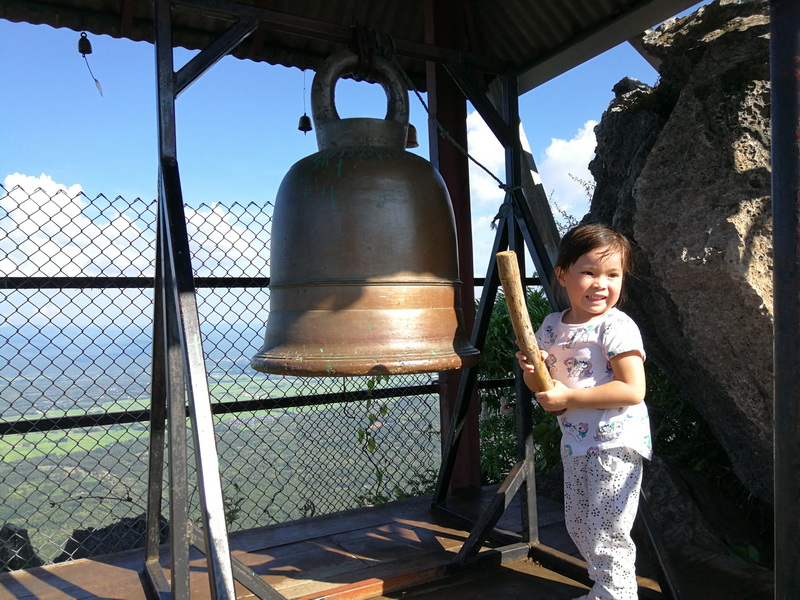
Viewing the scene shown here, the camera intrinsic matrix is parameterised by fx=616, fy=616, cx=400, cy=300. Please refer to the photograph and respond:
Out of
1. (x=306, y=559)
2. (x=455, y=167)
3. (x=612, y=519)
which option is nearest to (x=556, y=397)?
(x=612, y=519)

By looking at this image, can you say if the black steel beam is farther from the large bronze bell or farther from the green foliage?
the green foliage

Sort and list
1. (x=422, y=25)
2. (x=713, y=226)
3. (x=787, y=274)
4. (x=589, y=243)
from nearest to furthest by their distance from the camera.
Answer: (x=787, y=274) → (x=589, y=243) → (x=713, y=226) → (x=422, y=25)

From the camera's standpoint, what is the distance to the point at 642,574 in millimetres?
2461

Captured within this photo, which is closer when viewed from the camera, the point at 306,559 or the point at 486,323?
the point at 306,559

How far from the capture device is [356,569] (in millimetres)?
2596

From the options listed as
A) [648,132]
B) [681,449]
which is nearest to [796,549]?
[648,132]

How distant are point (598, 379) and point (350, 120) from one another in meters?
1.10

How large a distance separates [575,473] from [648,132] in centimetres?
169

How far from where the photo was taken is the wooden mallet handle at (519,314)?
149 cm

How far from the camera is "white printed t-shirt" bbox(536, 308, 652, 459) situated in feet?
6.00

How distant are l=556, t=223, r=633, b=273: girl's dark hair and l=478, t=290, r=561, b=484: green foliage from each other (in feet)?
8.57

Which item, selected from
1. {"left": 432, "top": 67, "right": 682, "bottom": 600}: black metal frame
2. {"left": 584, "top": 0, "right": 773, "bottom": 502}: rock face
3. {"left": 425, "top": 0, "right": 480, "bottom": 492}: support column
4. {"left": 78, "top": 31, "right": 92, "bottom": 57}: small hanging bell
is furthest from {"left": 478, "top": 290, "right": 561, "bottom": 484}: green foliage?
{"left": 78, "top": 31, "right": 92, "bottom": 57}: small hanging bell

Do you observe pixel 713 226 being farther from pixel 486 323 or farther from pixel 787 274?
pixel 787 274

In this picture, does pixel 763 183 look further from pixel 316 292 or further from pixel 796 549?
pixel 316 292
